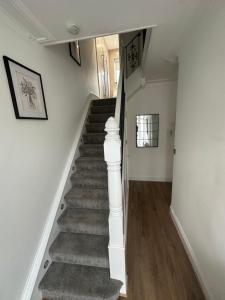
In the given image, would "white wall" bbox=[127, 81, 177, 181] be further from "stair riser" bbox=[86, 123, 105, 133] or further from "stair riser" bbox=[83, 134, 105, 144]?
"stair riser" bbox=[83, 134, 105, 144]

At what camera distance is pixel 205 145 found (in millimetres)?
1359

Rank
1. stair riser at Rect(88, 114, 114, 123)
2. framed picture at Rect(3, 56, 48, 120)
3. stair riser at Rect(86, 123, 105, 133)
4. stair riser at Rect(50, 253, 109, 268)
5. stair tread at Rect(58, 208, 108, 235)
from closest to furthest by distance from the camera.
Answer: framed picture at Rect(3, 56, 48, 120), stair riser at Rect(50, 253, 109, 268), stair tread at Rect(58, 208, 108, 235), stair riser at Rect(86, 123, 105, 133), stair riser at Rect(88, 114, 114, 123)

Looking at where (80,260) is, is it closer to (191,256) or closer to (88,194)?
(88,194)

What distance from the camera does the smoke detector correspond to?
1390 millimetres

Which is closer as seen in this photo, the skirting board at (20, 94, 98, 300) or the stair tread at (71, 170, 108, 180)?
the skirting board at (20, 94, 98, 300)

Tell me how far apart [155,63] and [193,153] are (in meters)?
1.73

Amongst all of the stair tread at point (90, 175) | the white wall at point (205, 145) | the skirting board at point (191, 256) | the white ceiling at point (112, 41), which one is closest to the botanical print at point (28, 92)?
the stair tread at point (90, 175)

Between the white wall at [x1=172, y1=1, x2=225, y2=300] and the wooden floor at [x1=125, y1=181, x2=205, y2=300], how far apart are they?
0.18m

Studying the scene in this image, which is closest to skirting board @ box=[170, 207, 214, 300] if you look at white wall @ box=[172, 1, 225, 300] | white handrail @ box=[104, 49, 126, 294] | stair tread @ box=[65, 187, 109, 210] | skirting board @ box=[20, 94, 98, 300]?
white wall @ box=[172, 1, 225, 300]

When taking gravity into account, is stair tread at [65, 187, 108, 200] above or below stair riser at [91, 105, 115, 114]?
below

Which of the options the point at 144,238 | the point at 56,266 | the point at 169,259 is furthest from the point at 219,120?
the point at 56,266

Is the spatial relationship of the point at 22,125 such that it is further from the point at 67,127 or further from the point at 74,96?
the point at 74,96

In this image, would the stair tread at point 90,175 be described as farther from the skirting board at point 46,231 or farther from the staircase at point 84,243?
the skirting board at point 46,231

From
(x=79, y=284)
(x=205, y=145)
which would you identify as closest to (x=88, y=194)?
(x=79, y=284)
